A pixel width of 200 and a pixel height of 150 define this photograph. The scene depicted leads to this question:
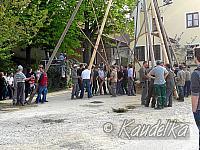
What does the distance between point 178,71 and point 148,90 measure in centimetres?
318

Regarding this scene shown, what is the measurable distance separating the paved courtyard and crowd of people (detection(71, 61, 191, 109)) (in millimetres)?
632

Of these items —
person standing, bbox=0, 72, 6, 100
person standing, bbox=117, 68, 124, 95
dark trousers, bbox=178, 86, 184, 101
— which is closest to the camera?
dark trousers, bbox=178, 86, 184, 101

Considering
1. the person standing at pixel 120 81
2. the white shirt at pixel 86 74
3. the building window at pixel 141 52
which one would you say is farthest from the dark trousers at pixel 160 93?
the building window at pixel 141 52

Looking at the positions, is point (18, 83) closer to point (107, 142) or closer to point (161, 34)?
point (161, 34)

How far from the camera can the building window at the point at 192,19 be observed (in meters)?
38.9

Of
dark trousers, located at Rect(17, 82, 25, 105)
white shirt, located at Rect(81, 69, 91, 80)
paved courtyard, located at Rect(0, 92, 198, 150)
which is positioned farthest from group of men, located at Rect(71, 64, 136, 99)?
paved courtyard, located at Rect(0, 92, 198, 150)

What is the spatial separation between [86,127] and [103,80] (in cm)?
1111

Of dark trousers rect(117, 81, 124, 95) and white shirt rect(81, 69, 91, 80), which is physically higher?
white shirt rect(81, 69, 91, 80)

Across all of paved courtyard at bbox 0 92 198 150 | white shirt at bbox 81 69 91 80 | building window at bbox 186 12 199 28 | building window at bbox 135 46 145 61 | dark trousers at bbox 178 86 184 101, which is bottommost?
paved courtyard at bbox 0 92 198 150

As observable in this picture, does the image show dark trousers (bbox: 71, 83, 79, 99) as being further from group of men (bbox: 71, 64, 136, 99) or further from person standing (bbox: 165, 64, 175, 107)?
person standing (bbox: 165, 64, 175, 107)

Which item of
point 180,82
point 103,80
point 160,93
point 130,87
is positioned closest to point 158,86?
point 160,93

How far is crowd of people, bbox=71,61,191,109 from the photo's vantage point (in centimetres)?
1526

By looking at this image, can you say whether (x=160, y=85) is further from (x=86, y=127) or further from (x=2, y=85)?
(x=2, y=85)

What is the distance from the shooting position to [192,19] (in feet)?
129
